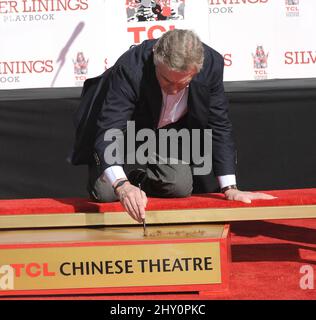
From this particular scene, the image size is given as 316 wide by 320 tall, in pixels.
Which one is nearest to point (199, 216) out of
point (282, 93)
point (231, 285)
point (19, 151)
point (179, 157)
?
point (231, 285)

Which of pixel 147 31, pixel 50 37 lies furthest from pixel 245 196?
pixel 50 37

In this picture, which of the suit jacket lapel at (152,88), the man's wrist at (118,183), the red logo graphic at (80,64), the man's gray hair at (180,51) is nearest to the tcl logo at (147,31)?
the red logo graphic at (80,64)

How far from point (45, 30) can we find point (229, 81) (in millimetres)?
1047

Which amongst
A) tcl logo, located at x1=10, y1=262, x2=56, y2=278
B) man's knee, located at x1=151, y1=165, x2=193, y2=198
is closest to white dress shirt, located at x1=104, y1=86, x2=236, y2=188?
man's knee, located at x1=151, y1=165, x2=193, y2=198

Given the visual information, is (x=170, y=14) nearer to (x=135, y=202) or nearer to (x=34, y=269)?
(x=135, y=202)

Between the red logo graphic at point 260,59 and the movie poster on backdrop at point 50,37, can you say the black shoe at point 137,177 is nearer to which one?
the movie poster on backdrop at point 50,37

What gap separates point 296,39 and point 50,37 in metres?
1.34

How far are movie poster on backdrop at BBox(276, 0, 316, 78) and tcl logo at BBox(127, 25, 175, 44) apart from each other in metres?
0.60

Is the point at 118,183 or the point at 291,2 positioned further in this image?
the point at 291,2

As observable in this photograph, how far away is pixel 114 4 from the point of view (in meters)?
4.03

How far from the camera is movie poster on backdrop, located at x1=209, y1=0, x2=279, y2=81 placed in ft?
13.0

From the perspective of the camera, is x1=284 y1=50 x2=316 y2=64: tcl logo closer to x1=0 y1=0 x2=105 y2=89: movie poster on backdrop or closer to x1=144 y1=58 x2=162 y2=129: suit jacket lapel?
→ x1=0 y1=0 x2=105 y2=89: movie poster on backdrop

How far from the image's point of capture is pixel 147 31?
13.2 ft

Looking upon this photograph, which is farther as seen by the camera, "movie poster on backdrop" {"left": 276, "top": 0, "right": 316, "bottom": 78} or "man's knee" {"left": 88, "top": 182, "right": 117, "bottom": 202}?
"movie poster on backdrop" {"left": 276, "top": 0, "right": 316, "bottom": 78}
